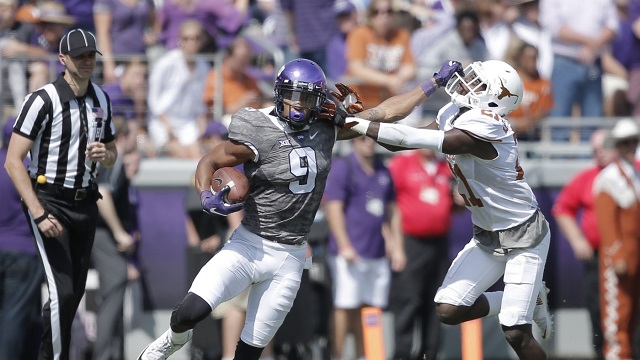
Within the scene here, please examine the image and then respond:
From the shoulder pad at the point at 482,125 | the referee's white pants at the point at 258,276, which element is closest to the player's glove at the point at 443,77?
the shoulder pad at the point at 482,125

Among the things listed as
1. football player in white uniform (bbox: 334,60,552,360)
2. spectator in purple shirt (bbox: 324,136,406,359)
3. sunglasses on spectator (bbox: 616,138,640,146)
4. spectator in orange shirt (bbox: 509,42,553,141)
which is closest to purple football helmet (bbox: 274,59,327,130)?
football player in white uniform (bbox: 334,60,552,360)

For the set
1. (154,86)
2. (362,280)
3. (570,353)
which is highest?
(154,86)

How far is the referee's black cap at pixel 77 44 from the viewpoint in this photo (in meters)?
6.93

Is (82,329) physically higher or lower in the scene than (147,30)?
lower

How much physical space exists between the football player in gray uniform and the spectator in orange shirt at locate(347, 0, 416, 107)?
12.2 ft

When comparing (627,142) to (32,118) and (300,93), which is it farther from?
(32,118)

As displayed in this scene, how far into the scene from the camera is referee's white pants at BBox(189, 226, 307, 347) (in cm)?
647

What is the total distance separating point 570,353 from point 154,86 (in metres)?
4.47

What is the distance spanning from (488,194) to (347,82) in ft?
12.2

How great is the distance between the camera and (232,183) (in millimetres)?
6250

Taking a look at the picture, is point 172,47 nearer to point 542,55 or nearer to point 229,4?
point 229,4

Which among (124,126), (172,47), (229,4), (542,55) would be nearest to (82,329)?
(124,126)

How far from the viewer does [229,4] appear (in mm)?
11359

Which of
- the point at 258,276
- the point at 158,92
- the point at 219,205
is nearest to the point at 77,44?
the point at 219,205
